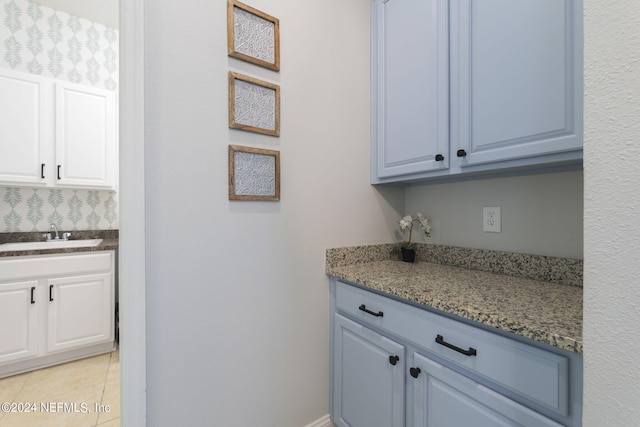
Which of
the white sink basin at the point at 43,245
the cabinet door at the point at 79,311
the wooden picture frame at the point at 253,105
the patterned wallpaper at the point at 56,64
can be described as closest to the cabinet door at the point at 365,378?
the wooden picture frame at the point at 253,105

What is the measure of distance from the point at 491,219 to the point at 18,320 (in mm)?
3041

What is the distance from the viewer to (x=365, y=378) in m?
1.24

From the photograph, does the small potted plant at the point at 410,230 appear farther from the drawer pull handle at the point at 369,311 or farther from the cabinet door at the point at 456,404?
the cabinet door at the point at 456,404

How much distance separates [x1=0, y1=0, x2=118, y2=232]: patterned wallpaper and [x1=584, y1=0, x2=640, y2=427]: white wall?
335cm

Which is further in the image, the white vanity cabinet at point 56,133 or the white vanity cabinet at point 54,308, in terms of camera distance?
the white vanity cabinet at point 56,133

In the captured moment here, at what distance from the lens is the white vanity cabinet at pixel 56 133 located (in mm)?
2174

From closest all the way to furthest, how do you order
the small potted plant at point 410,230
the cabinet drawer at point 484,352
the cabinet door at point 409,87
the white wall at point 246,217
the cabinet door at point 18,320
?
1. the cabinet drawer at point 484,352
2. the white wall at point 246,217
3. the cabinet door at point 409,87
4. the small potted plant at point 410,230
5. the cabinet door at point 18,320

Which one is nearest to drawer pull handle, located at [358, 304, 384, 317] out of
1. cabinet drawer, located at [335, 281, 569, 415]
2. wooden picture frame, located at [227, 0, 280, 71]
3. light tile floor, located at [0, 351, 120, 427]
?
cabinet drawer, located at [335, 281, 569, 415]

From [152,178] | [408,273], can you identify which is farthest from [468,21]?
[152,178]

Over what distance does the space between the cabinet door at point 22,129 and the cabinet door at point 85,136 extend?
10cm

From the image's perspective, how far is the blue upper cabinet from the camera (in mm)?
929

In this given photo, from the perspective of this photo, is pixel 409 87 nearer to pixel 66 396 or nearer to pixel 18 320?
pixel 66 396

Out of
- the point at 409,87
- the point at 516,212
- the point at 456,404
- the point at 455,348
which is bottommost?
the point at 456,404

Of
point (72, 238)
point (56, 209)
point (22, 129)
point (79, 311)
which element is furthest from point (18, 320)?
point (22, 129)
